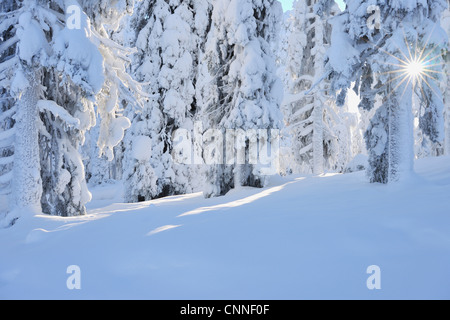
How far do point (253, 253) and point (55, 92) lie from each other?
606 centimetres

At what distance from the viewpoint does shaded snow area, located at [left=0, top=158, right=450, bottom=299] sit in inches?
126

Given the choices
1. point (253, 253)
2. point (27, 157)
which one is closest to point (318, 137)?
point (27, 157)

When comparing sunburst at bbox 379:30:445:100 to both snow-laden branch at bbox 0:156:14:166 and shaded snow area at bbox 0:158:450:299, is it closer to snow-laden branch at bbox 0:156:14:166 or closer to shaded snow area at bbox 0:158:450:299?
shaded snow area at bbox 0:158:450:299

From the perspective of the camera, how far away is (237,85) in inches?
409

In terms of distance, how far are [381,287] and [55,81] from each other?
24.2ft

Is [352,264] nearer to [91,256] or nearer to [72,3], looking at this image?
[91,256]

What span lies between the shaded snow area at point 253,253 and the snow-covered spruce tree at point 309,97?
11880mm

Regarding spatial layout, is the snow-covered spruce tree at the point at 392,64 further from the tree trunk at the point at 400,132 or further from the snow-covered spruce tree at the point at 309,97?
the snow-covered spruce tree at the point at 309,97

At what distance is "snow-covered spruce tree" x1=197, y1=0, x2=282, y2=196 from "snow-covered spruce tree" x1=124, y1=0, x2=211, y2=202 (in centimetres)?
307

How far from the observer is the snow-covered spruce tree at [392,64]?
7094mm

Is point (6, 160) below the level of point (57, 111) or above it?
below

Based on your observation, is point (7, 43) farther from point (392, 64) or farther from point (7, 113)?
point (392, 64)

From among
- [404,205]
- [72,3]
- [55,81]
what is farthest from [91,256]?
[72,3]
